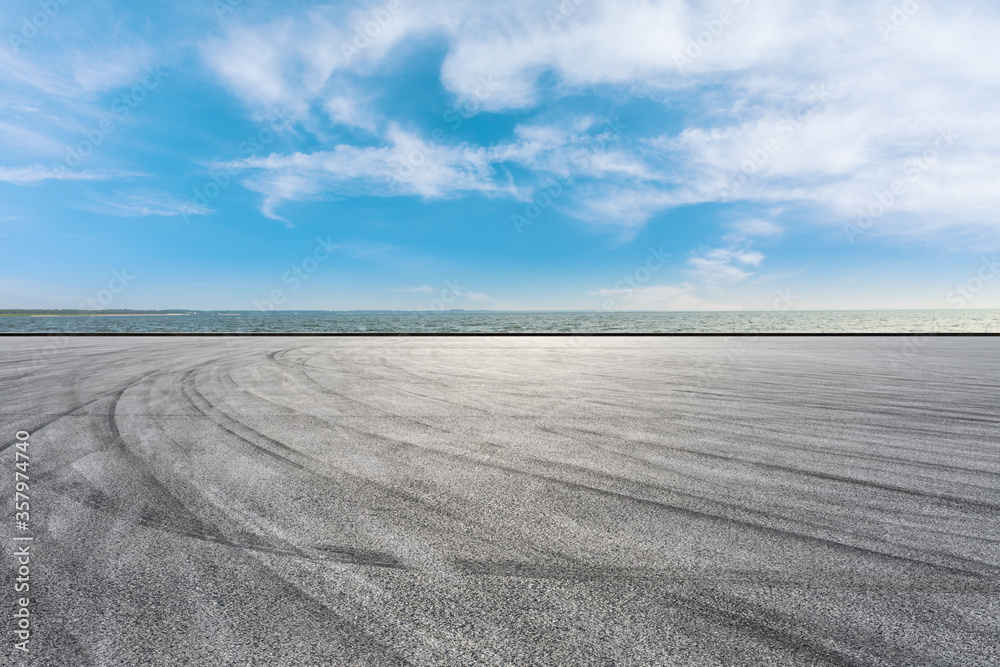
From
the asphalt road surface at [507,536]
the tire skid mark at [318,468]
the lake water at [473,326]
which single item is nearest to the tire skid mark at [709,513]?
the asphalt road surface at [507,536]

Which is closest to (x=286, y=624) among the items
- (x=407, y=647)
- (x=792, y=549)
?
(x=407, y=647)

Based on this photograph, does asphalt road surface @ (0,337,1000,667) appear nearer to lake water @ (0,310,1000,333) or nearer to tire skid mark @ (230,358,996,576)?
tire skid mark @ (230,358,996,576)

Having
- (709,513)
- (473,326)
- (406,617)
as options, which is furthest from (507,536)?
(473,326)

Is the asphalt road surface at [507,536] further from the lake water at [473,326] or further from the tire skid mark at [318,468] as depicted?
the lake water at [473,326]

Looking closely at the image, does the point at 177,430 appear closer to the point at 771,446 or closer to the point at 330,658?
the point at 330,658

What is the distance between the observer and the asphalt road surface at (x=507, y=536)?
1.89m

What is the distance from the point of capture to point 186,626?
1976 mm

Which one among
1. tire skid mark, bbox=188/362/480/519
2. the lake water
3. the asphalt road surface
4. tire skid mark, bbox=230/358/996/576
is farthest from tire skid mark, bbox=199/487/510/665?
the lake water

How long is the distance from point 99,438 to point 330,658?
489 cm

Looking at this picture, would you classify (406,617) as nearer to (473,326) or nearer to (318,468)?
(318,468)

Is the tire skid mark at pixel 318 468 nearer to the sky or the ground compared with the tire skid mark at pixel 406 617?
nearer to the ground

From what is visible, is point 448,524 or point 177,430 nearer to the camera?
point 448,524

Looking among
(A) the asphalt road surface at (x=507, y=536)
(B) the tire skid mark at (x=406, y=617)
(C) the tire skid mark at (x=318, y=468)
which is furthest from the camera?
(C) the tire skid mark at (x=318, y=468)

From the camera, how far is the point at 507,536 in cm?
277
